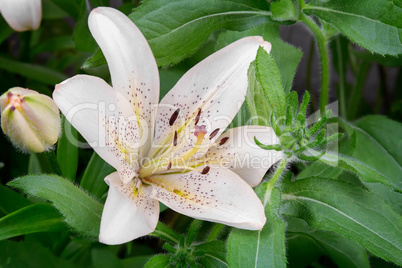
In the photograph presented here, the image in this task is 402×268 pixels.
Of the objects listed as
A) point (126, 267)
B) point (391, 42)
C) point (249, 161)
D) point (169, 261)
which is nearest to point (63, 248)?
point (126, 267)

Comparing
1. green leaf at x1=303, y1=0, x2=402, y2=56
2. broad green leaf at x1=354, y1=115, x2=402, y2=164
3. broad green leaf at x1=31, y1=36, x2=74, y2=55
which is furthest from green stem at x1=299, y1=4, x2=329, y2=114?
broad green leaf at x1=31, y1=36, x2=74, y2=55

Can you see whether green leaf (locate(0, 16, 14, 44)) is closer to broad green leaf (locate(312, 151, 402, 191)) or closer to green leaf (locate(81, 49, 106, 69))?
green leaf (locate(81, 49, 106, 69))

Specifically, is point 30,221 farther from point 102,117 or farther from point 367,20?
point 367,20

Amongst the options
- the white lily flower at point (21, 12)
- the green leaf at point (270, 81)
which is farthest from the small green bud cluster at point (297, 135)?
the white lily flower at point (21, 12)

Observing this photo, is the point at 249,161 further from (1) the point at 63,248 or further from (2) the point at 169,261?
(1) the point at 63,248

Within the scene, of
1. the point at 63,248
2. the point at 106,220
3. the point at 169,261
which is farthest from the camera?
the point at 63,248

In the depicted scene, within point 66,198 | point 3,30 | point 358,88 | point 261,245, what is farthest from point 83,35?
point 358,88
